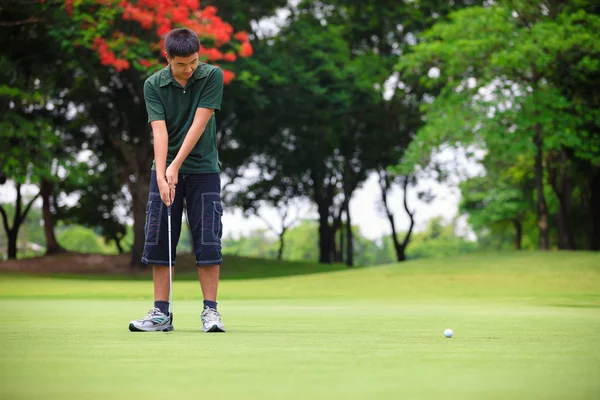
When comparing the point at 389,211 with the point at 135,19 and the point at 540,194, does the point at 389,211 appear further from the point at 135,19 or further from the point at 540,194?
the point at 135,19

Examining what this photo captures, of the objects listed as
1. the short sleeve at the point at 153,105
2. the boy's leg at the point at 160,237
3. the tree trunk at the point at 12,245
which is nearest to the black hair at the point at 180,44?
the short sleeve at the point at 153,105

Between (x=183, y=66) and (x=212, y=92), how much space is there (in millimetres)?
292

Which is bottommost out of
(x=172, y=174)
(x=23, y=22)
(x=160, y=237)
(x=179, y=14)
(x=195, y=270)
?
(x=195, y=270)

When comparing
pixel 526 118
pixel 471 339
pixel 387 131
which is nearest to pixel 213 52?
pixel 526 118

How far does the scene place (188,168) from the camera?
23.3 ft

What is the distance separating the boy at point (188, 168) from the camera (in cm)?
703

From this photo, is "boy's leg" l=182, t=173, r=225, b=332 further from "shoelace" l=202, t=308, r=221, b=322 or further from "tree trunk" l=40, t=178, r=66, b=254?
"tree trunk" l=40, t=178, r=66, b=254

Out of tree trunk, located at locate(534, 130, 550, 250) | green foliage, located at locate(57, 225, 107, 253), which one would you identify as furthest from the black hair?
green foliage, located at locate(57, 225, 107, 253)

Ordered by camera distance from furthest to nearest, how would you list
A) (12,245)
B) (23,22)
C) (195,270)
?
(12,245)
(195,270)
(23,22)

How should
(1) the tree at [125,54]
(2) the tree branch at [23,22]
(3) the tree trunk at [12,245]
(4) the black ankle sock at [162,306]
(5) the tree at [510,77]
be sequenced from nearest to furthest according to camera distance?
(4) the black ankle sock at [162,306] → (1) the tree at [125,54] → (2) the tree branch at [23,22] → (5) the tree at [510,77] → (3) the tree trunk at [12,245]

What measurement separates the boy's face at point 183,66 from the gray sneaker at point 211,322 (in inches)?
69.8

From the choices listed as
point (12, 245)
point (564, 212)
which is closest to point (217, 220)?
point (564, 212)

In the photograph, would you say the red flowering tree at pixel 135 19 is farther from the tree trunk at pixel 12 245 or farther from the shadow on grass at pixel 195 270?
the tree trunk at pixel 12 245

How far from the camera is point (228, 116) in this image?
35.0 m
